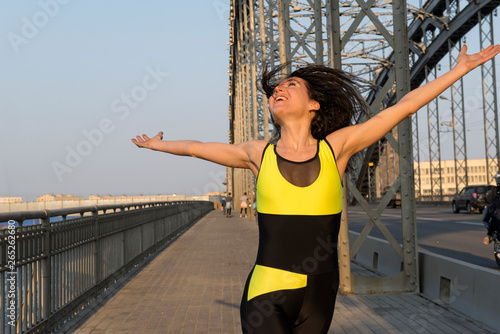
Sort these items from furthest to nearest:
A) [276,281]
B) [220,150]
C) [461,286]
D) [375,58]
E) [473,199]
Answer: [375,58] → [473,199] → [461,286] → [220,150] → [276,281]

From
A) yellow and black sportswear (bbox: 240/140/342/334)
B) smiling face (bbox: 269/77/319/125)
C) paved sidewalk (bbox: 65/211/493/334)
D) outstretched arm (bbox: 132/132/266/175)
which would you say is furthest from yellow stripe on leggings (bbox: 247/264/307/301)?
paved sidewalk (bbox: 65/211/493/334)

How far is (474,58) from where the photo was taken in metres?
2.79

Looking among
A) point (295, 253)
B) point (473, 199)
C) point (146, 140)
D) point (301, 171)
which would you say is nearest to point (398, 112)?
point (301, 171)

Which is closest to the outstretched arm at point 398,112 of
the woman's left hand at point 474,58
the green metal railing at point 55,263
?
the woman's left hand at point 474,58

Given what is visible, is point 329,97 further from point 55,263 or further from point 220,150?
point 55,263

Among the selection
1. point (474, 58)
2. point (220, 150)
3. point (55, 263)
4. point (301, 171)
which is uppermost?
point (474, 58)

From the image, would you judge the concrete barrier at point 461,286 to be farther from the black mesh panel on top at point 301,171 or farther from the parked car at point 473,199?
the parked car at point 473,199

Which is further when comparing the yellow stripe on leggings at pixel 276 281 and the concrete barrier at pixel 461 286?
the concrete barrier at pixel 461 286

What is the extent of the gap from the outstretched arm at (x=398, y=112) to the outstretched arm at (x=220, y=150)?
35cm

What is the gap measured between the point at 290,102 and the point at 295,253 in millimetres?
666

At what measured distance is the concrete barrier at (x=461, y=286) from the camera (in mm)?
6148

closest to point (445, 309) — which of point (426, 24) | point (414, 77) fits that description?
point (426, 24)

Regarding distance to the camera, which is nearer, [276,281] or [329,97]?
[276,281]

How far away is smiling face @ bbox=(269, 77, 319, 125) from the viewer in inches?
107
